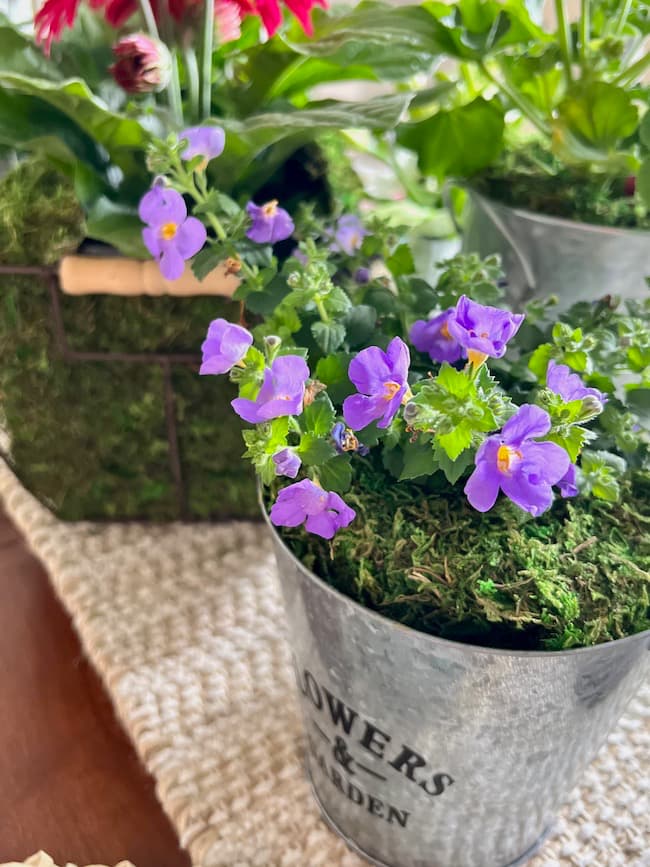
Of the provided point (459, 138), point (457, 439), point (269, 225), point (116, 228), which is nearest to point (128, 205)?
point (116, 228)

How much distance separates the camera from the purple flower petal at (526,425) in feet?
0.99

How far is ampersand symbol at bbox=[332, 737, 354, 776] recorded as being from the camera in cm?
41

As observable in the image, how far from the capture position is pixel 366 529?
14.3 inches

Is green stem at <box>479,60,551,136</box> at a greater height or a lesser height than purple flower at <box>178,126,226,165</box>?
lesser

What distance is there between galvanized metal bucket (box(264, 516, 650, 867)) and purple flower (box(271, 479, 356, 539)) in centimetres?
3

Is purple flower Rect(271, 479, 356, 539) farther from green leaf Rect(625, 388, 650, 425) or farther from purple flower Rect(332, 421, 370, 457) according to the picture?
green leaf Rect(625, 388, 650, 425)

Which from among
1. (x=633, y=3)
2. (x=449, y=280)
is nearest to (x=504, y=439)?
(x=449, y=280)

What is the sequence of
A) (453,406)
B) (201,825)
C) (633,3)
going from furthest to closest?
(633,3) → (201,825) → (453,406)

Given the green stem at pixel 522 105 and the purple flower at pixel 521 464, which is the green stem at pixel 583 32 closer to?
the green stem at pixel 522 105

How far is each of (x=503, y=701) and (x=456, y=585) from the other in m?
0.05

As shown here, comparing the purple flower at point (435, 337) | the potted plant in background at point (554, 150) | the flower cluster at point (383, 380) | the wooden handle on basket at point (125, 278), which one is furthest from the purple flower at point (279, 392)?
the potted plant in background at point (554, 150)

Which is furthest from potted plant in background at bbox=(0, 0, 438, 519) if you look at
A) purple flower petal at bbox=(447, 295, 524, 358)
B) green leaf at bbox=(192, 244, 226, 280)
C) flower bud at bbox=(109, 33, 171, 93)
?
purple flower petal at bbox=(447, 295, 524, 358)

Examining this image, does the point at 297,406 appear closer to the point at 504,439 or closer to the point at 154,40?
the point at 504,439

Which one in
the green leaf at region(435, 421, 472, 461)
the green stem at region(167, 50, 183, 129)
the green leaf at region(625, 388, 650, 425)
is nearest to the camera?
the green leaf at region(435, 421, 472, 461)
